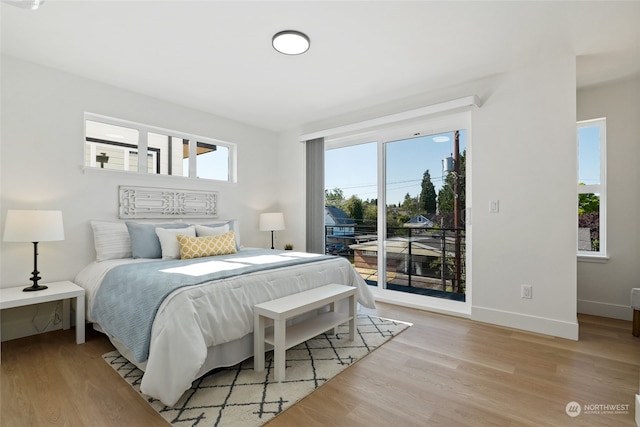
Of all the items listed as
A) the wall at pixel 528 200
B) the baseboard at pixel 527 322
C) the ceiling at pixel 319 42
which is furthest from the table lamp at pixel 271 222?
the baseboard at pixel 527 322

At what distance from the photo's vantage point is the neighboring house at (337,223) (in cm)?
443

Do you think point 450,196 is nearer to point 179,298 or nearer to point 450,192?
point 450,192

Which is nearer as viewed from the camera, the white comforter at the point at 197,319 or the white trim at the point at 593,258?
the white comforter at the point at 197,319

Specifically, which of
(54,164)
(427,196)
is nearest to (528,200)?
(427,196)

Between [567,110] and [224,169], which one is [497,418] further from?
[224,169]

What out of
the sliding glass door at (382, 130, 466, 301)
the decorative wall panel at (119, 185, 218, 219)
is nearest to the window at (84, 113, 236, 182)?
the decorative wall panel at (119, 185, 218, 219)

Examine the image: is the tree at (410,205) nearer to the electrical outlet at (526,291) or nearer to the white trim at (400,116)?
the white trim at (400,116)

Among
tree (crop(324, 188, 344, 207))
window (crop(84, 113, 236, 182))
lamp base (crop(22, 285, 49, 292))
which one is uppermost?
window (crop(84, 113, 236, 182))

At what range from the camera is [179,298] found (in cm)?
186

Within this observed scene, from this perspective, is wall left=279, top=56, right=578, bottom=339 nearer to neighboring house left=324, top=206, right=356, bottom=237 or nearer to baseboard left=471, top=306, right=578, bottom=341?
baseboard left=471, top=306, right=578, bottom=341

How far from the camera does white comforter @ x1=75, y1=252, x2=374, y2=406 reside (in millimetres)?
1698

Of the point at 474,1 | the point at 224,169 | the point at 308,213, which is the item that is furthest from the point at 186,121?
the point at 474,1

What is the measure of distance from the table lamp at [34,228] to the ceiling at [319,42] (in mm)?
1376

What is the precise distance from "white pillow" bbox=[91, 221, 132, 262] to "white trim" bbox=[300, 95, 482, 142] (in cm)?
256
